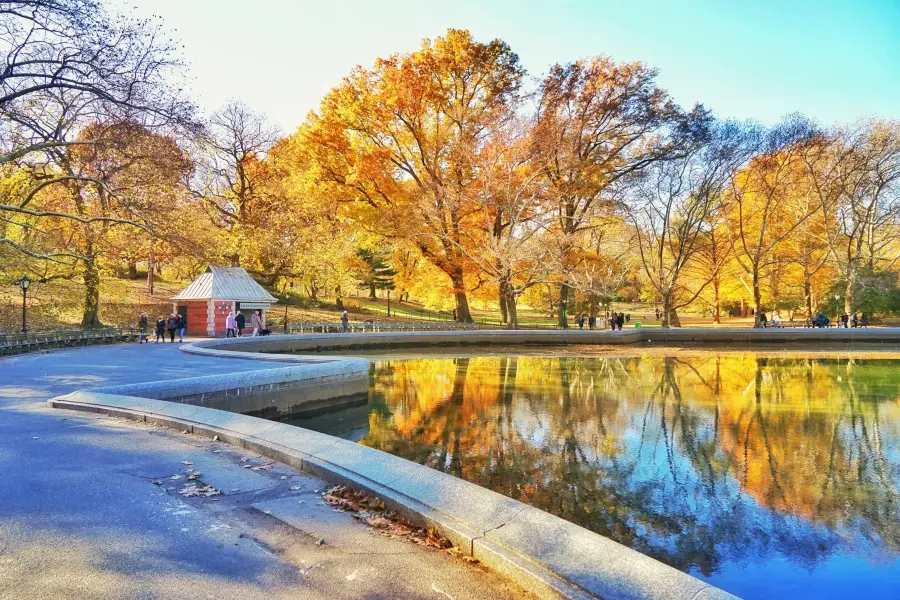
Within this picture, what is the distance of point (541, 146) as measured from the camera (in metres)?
32.4

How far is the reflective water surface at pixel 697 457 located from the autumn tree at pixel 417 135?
63.2 ft

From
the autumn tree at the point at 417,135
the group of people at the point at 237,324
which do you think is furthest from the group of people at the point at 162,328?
the autumn tree at the point at 417,135

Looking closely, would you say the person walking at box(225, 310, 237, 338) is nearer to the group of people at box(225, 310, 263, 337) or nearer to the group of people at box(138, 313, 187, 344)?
the group of people at box(225, 310, 263, 337)

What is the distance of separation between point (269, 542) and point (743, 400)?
1274cm

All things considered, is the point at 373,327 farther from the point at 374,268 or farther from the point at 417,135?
the point at 374,268

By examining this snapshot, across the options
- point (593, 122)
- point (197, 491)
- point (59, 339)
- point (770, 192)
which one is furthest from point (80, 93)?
point (770, 192)

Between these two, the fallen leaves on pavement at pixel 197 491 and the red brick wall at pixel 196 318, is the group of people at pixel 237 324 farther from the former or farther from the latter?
the fallen leaves on pavement at pixel 197 491

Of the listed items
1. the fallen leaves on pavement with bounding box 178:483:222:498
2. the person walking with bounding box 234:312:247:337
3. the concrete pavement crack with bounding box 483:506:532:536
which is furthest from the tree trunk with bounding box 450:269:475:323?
the concrete pavement crack with bounding box 483:506:532:536

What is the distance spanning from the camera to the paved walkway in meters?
3.53

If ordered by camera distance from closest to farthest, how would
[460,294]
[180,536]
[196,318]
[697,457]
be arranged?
[180,536], [697,457], [196,318], [460,294]

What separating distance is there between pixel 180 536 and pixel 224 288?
27.3 meters

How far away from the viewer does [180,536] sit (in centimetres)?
425

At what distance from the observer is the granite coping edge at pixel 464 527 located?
3.37 meters

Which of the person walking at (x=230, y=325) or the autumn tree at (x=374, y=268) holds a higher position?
the autumn tree at (x=374, y=268)
